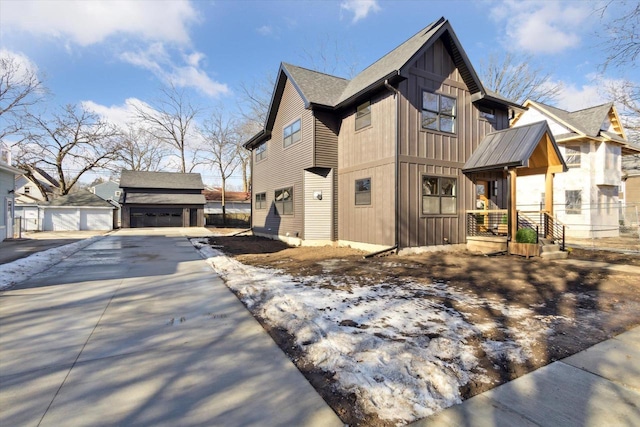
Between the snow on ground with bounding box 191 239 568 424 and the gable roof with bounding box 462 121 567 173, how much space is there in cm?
571

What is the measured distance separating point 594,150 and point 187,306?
851 inches

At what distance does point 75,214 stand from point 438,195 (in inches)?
1176

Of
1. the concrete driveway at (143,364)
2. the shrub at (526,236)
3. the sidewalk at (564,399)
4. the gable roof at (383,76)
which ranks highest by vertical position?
the gable roof at (383,76)

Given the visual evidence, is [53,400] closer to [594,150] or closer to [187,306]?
[187,306]

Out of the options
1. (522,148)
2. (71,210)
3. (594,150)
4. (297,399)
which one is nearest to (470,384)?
(297,399)

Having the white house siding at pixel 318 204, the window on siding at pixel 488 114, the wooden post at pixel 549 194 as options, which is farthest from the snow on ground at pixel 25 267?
the window on siding at pixel 488 114

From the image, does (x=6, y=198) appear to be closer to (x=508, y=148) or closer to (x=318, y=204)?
(x=318, y=204)

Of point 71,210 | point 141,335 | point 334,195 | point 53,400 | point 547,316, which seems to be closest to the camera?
point 53,400

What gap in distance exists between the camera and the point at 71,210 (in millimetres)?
27172

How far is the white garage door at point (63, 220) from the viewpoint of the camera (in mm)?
26734

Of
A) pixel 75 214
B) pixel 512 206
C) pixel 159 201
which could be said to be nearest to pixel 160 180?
pixel 159 201

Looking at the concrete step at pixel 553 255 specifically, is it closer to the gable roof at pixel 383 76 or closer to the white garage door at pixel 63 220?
the gable roof at pixel 383 76

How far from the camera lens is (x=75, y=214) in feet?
89.6

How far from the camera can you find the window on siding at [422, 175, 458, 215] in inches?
419
